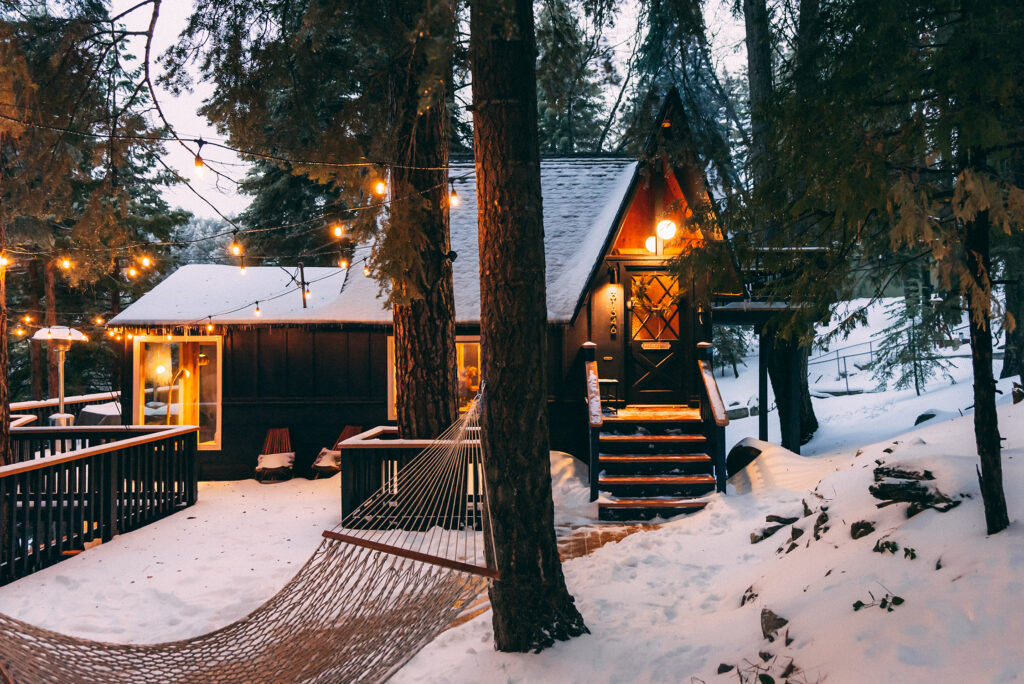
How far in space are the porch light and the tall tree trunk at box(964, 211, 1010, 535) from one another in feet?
19.9

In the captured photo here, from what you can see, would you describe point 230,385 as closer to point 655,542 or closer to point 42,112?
point 42,112

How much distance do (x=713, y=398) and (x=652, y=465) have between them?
1.10m

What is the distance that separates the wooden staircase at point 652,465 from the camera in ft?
22.6

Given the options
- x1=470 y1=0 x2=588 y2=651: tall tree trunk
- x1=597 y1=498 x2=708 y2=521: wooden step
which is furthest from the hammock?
x1=597 y1=498 x2=708 y2=521: wooden step

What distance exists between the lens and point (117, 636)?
13.6 ft

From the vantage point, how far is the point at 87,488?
20.2 feet

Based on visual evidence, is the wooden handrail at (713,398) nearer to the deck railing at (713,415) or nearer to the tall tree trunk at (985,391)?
the deck railing at (713,415)

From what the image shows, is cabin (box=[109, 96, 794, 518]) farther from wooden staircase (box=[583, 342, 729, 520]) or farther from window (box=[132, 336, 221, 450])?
wooden staircase (box=[583, 342, 729, 520])

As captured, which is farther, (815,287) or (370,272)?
(370,272)

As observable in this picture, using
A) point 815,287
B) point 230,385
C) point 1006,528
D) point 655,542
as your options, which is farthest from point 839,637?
point 230,385

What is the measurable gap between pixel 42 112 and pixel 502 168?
4200mm

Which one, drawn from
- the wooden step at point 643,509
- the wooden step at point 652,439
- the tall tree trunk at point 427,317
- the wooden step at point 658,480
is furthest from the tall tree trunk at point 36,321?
the wooden step at point 643,509

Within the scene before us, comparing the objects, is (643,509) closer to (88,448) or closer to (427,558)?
(427,558)

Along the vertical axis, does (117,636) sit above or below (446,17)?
below
